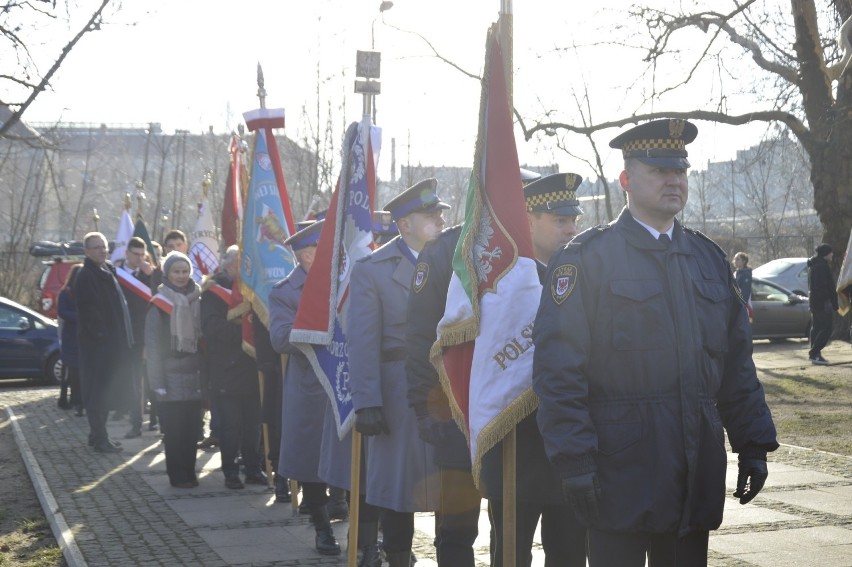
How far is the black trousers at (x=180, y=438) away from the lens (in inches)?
418

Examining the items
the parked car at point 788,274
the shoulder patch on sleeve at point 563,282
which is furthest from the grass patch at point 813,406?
the parked car at point 788,274

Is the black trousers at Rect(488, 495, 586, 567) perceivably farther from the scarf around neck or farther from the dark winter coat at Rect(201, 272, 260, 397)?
the scarf around neck

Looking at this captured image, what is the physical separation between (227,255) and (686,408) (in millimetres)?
8217

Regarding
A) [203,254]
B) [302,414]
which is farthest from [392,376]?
[203,254]

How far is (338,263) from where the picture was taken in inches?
309

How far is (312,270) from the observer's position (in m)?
7.91

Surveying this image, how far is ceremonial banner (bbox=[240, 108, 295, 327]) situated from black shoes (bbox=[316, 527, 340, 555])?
10.8 feet

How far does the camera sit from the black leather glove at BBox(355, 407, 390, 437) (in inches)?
249

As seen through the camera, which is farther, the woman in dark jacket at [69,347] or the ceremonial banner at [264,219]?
the woman in dark jacket at [69,347]

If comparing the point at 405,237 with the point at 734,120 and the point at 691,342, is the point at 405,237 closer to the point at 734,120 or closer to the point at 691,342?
the point at 691,342

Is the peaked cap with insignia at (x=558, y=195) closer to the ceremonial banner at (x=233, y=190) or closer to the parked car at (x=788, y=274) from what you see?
the ceremonial banner at (x=233, y=190)

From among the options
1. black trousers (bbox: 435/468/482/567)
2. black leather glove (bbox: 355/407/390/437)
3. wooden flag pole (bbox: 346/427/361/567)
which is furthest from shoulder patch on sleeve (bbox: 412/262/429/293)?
wooden flag pole (bbox: 346/427/361/567)

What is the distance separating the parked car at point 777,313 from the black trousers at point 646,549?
22.8 meters

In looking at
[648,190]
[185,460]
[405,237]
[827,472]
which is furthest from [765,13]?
[648,190]
